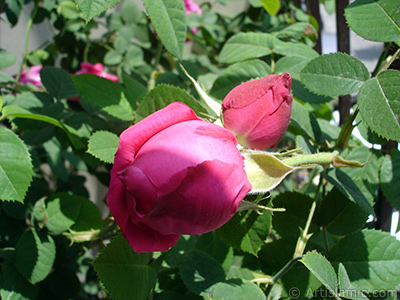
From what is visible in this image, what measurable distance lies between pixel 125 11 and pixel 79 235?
0.76m

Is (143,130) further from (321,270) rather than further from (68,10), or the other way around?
(68,10)

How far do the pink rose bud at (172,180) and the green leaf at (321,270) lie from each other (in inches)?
4.8

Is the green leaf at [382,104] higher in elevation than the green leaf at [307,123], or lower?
higher

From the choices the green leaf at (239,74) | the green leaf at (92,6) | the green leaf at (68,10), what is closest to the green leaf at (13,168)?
the green leaf at (92,6)

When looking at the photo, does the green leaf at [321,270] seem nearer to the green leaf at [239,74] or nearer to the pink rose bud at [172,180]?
the pink rose bud at [172,180]

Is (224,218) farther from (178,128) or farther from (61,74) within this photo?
(61,74)

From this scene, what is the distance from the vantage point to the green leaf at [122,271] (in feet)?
1.34

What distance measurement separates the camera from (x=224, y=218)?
0.33m

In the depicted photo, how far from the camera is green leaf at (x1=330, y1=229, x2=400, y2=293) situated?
0.50m

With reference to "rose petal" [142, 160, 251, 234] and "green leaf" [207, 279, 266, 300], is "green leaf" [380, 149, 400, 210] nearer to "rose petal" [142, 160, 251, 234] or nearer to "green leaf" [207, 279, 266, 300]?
"green leaf" [207, 279, 266, 300]

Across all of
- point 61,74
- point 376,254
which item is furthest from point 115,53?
point 376,254

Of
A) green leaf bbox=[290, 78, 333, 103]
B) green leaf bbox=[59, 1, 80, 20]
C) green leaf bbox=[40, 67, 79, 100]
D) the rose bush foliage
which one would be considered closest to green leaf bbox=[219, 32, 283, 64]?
the rose bush foliage

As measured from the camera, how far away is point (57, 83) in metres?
0.76

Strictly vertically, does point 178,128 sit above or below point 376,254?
above
